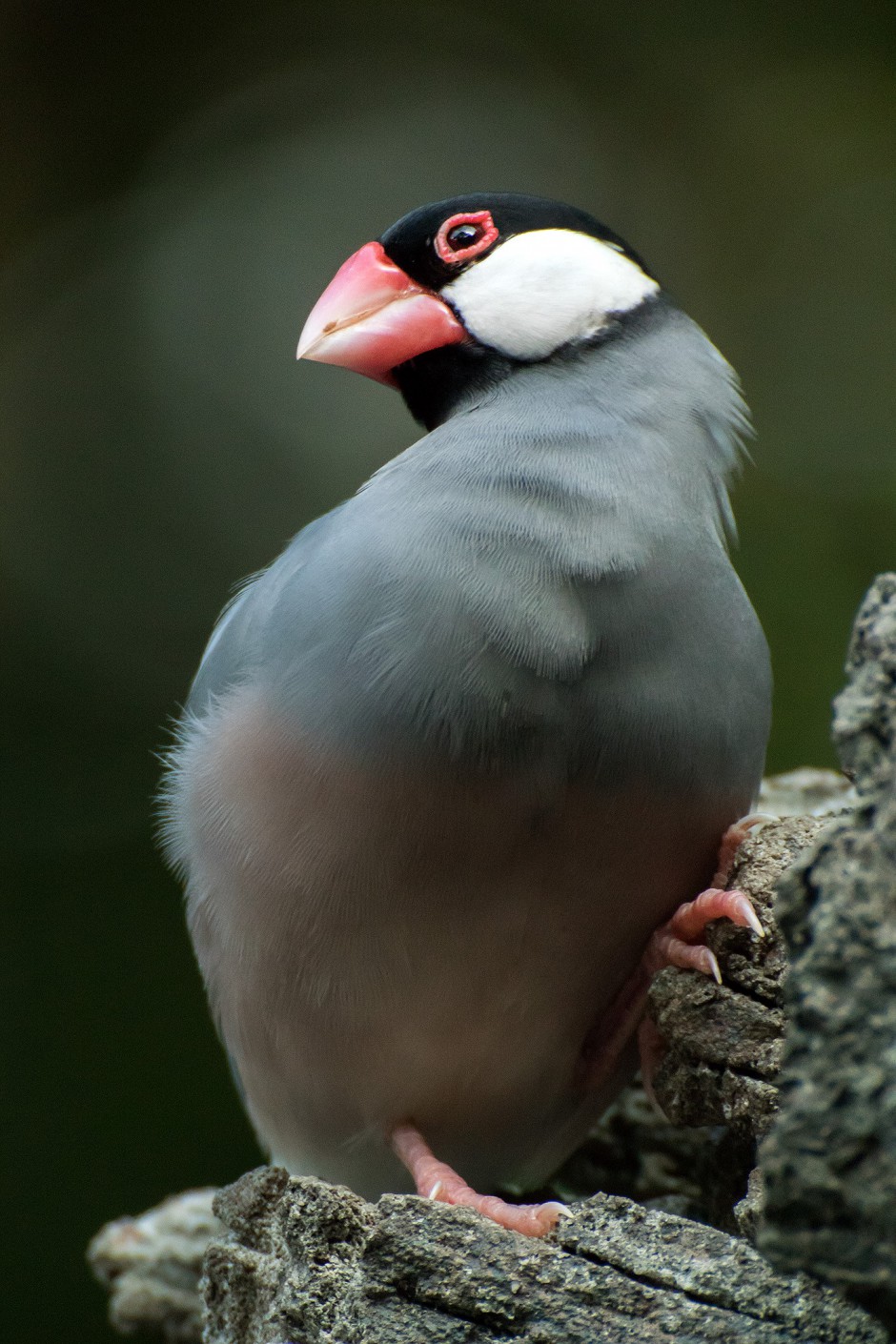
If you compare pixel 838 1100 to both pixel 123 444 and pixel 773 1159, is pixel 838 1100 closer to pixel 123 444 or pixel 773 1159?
pixel 773 1159

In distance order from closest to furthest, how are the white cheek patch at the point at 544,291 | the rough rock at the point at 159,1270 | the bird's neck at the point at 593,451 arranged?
the bird's neck at the point at 593,451
the white cheek patch at the point at 544,291
the rough rock at the point at 159,1270

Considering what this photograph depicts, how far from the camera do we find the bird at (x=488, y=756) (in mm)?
1121

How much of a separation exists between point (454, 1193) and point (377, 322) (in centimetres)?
93

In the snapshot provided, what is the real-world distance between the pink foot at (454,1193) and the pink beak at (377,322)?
2.76 ft

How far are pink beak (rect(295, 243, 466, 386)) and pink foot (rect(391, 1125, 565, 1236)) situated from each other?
84 centimetres

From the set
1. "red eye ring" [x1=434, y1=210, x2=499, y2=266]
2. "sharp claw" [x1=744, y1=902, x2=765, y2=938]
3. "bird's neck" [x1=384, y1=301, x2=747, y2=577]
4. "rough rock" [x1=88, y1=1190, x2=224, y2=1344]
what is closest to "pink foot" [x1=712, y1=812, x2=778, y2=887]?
"sharp claw" [x1=744, y1=902, x2=765, y2=938]

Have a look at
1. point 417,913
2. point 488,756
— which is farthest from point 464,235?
point 417,913

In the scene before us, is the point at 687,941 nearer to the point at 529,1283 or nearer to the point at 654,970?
the point at 654,970

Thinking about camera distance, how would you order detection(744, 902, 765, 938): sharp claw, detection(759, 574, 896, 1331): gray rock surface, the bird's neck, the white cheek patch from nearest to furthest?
detection(759, 574, 896, 1331): gray rock surface < detection(744, 902, 765, 938): sharp claw < the bird's neck < the white cheek patch

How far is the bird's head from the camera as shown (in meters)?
1.41


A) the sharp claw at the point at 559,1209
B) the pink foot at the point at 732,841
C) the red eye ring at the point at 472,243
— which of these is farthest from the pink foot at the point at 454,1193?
the red eye ring at the point at 472,243

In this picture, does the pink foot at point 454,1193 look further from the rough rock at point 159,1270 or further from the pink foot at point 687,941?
the rough rock at point 159,1270

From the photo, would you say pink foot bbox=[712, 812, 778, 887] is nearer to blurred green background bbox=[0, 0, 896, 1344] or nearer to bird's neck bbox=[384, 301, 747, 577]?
bird's neck bbox=[384, 301, 747, 577]

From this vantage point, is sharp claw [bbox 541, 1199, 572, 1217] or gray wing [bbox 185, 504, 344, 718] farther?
gray wing [bbox 185, 504, 344, 718]
